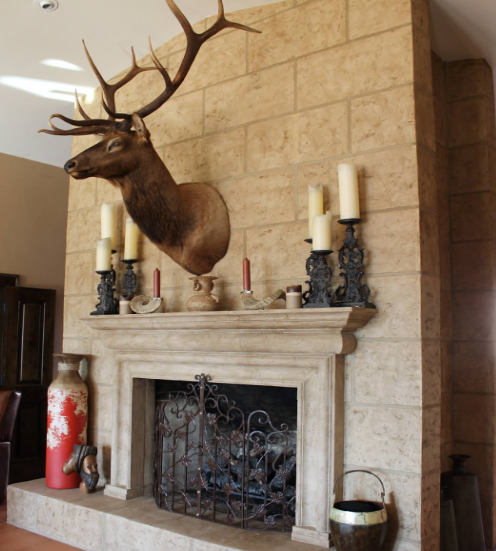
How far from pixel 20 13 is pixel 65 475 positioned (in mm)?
2952

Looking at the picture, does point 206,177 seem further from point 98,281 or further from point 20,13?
point 20,13

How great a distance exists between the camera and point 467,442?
3432 mm

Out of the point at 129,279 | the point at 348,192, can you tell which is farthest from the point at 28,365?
the point at 348,192

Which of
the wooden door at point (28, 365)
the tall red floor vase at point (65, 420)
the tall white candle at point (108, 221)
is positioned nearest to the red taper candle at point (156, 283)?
the tall white candle at point (108, 221)

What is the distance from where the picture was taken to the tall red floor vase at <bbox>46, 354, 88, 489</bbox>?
3.74 m

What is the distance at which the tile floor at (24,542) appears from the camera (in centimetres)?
337

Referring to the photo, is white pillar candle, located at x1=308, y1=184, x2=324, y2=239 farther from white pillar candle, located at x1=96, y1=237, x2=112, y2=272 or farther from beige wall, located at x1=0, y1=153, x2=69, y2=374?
beige wall, located at x1=0, y1=153, x2=69, y2=374

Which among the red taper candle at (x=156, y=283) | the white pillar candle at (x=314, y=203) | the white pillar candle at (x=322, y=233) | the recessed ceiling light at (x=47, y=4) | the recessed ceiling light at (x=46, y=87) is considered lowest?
the red taper candle at (x=156, y=283)

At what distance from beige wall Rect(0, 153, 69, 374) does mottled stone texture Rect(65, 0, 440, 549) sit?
251cm

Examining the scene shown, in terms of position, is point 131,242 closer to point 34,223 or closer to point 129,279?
point 129,279

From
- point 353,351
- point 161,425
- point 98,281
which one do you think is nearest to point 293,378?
point 353,351

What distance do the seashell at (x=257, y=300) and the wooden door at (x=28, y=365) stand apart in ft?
11.1

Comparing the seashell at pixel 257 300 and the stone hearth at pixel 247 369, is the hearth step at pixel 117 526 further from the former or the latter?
the seashell at pixel 257 300

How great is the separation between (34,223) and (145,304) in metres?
3.14
